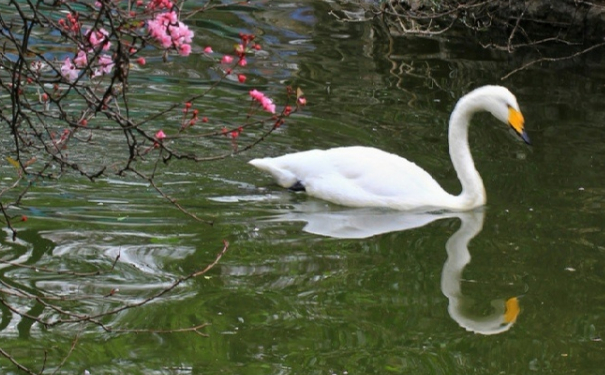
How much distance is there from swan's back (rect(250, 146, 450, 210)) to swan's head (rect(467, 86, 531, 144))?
764mm

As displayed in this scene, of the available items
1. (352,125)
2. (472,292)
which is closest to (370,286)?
(472,292)

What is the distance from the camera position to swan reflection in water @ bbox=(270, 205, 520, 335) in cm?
634

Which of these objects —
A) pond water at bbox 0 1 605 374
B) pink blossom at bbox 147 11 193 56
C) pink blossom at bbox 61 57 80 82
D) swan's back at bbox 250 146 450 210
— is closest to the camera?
pink blossom at bbox 147 11 193 56

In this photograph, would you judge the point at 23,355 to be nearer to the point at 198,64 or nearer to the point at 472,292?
the point at 472,292

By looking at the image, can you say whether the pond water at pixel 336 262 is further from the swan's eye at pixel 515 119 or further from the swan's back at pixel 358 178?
the swan's eye at pixel 515 119

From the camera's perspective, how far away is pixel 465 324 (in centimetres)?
627

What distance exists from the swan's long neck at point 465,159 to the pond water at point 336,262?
13cm

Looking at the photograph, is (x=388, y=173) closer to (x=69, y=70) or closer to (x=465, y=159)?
(x=465, y=159)

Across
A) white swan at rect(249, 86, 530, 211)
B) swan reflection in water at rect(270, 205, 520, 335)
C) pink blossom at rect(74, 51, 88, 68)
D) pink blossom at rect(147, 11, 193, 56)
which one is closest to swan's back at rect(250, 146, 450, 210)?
white swan at rect(249, 86, 530, 211)

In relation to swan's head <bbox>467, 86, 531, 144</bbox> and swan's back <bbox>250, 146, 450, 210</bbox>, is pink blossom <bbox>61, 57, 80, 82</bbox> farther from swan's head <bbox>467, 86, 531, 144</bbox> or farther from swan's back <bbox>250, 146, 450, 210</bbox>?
swan's head <bbox>467, 86, 531, 144</bbox>

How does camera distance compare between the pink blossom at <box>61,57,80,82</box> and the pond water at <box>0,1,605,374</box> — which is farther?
the pond water at <box>0,1,605,374</box>

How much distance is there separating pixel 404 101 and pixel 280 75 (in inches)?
65.8

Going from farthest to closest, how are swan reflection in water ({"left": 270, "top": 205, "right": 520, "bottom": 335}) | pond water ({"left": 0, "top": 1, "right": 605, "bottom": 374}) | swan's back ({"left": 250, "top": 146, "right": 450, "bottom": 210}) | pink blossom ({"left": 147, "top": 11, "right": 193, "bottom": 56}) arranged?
1. swan's back ({"left": 250, "top": 146, "right": 450, "bottom": 210})
2. swan reflection in water ({"left": 270, "top": 205, "right": 520, "bottom": 335})
3. pond water ({"left": 0, "top": 1, "right": 605, "bottom": 374})
4. pink blossom ({"left": 147, "top": 11, "right": 193, "bottom": 56})

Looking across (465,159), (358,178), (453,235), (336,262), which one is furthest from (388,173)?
(336,262)
